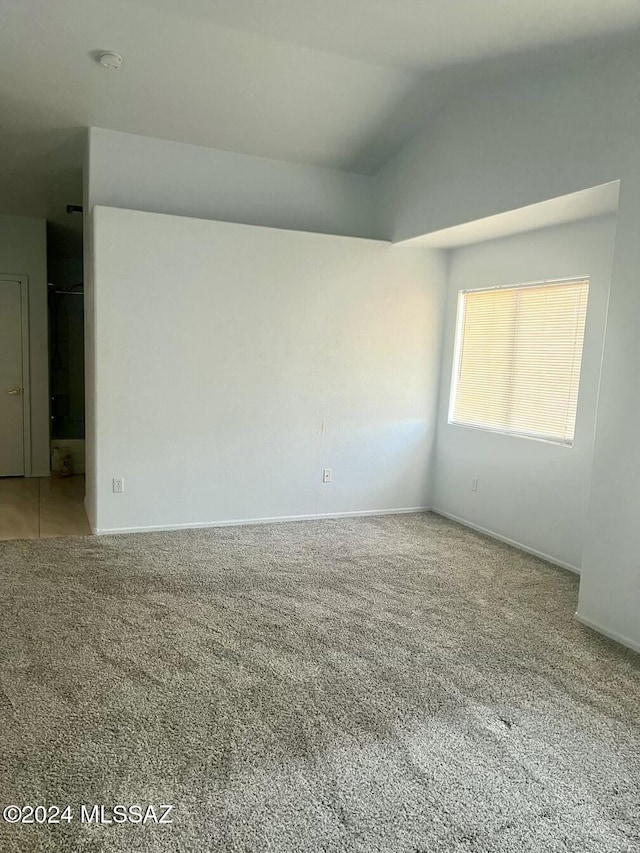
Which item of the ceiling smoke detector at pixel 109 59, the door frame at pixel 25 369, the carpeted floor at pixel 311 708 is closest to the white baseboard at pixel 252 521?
the carpeted floor at pixel 311 708

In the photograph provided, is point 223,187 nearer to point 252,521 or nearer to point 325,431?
point 325,431

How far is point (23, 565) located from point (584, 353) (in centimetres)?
402

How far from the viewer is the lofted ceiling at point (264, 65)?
3193 millimetres

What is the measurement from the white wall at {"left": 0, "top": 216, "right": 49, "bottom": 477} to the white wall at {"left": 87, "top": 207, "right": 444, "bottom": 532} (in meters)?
2.37

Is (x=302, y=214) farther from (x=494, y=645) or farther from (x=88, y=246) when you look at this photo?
(x=494, y=645)

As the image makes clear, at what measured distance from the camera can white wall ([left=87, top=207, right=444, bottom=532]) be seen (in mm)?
4383

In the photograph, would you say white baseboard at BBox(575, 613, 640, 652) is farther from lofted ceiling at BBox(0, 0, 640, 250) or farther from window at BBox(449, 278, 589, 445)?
lofted ceiling at BBox(0, 0, 640, 250)

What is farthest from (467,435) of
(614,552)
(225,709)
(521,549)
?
(225,709)

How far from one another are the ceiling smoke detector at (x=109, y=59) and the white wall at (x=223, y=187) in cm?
79

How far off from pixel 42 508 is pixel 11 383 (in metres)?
1.92

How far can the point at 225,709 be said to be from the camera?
2377mm

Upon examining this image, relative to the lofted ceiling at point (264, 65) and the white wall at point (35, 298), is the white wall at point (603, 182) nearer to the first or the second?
the lofted ceiling at point (264, 65)

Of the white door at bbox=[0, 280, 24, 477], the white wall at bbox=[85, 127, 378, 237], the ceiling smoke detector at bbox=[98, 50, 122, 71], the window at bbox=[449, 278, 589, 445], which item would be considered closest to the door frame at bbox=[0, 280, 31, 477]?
the white door at bbox=[0, 280, 24, 477]

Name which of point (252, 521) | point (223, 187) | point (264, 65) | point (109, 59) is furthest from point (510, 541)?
point (109, 59)
